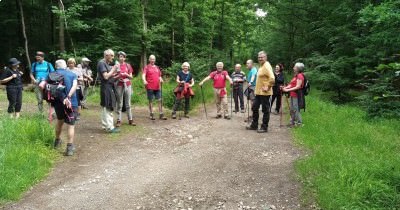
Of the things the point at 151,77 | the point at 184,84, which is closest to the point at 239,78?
the point at 184,84

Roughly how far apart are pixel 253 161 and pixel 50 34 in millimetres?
25580

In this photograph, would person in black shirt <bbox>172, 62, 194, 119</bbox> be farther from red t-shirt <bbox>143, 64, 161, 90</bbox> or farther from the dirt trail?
the dirt trail

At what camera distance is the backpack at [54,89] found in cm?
739

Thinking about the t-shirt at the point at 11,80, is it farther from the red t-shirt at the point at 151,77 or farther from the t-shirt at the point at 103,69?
the red t-shirt at the point at 151,77

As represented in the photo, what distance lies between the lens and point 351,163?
6.11 meters

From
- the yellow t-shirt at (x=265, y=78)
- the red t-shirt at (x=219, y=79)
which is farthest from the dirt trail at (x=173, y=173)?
the red t-shirt at (x=219, y=79)

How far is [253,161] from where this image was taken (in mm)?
7340

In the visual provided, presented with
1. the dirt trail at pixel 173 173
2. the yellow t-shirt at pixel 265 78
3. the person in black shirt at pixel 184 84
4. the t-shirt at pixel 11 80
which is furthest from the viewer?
the person in black shirt at pixel 184 84

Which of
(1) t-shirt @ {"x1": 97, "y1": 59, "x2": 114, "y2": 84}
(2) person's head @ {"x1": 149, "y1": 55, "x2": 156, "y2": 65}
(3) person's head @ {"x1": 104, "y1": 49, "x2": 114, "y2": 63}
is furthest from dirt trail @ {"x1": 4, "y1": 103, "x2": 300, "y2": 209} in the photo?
(2) person's head @ {"x1": 149, "y1": 55, "x2": 156, "y2": 65}

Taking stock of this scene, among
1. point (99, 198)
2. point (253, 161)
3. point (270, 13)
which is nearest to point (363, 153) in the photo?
point (253, 161)

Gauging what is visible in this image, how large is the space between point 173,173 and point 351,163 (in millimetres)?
3089

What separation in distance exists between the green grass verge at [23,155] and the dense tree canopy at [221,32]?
23.3 feet

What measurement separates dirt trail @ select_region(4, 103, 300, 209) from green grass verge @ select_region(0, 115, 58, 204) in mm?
231

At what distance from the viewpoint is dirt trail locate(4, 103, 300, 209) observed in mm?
5438
